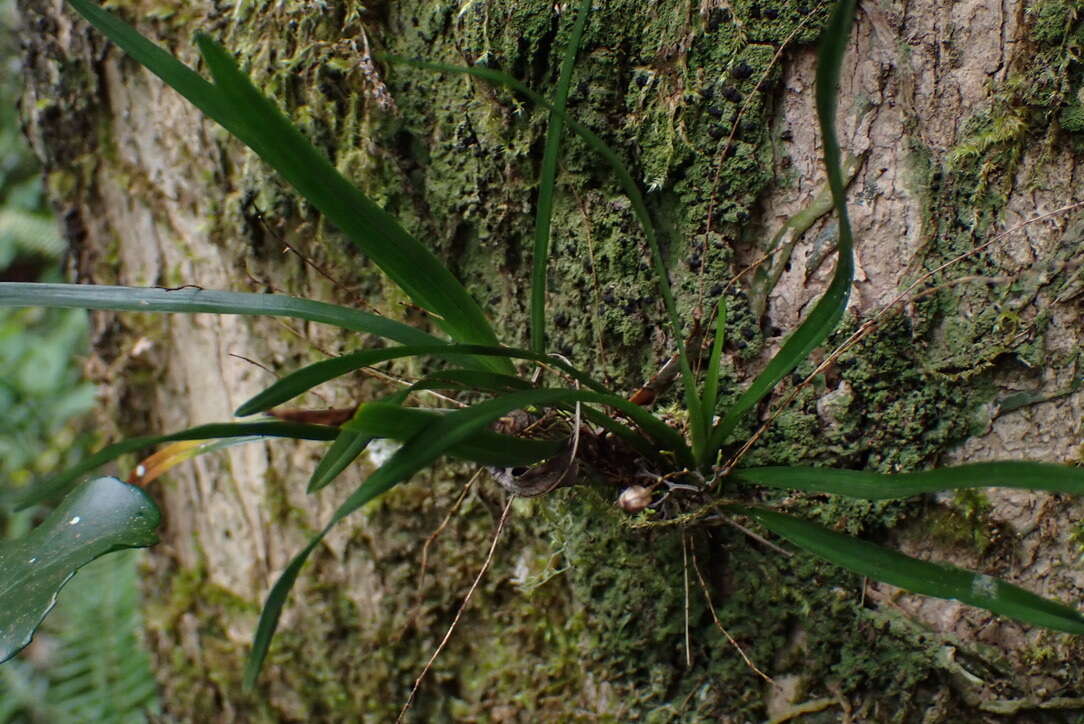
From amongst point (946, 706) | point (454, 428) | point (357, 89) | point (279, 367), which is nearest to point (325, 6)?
→ point (357, 89)

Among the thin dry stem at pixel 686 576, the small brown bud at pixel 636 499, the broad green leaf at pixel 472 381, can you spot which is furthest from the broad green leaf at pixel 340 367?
the thin dry stem at pixel 686 576

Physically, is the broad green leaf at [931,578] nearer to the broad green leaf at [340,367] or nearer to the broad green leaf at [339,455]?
the broad green leaf at [340,367]

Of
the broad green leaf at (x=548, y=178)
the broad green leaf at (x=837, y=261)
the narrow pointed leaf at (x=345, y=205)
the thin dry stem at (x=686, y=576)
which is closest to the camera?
the broad green leaf at (x=837, y=261)

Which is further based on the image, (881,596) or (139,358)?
(139,358)

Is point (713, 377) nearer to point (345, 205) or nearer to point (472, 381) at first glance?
point (472, 381)

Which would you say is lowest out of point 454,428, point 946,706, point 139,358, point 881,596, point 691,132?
point 946,706

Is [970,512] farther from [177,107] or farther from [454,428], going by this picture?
[177,107]

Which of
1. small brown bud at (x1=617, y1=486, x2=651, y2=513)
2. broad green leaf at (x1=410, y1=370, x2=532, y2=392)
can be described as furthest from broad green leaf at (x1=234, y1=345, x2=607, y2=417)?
small brown bud at (x1=617, y1=486, x2=651, y2=513)
